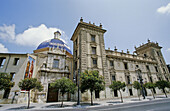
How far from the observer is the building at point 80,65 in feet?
56.7

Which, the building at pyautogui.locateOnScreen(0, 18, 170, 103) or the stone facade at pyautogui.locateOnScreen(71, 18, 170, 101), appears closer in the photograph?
the building at pyautogui.locateOnScreen(0, 18, 170, 103)

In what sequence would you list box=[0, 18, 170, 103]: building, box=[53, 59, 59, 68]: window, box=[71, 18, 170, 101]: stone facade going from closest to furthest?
box=[0, 18, 170, 103]: building, box=[71, 18, 170, 101]: stone facade, box=[53, 59, 59, 68]: window

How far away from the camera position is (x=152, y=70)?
2953 cm

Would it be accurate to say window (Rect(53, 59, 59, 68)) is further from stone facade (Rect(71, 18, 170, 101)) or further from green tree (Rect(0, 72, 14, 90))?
green tree (Rect(0, 72, 14, 90))

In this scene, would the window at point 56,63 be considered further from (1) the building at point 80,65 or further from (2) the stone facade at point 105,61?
(2) the stone facade at point 105,61

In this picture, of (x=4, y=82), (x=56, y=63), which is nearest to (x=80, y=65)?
(x=56, y=63)

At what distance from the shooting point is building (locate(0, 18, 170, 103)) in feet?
56.7

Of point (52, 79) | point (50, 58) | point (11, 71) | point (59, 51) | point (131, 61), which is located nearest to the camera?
point (11, 71)

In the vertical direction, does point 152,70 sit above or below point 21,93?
above

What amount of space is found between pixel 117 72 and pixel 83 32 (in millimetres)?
13220

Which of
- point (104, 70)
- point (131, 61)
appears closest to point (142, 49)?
point (131, 61)

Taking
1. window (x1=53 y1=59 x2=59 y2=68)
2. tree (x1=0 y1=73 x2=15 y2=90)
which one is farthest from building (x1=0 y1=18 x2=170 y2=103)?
tree (x1=0 y1=73 x2=15 y2=90)

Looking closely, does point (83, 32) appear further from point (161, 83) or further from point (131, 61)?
point (161, 83)

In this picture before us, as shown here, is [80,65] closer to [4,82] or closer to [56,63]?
[56,63]
